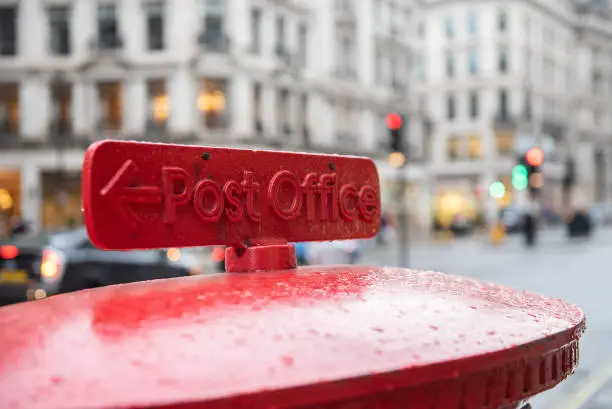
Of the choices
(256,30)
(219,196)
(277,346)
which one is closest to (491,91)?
(256,30)

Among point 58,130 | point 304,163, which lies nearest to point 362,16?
point 58,130

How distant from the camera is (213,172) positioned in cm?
178

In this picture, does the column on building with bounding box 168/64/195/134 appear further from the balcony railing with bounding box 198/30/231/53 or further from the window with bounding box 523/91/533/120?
the window with bounding box 523/91/533/120

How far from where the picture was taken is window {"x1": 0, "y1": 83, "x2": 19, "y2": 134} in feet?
100

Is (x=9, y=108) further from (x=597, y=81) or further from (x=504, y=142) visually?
(x=597, y=81)

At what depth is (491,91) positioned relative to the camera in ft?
193

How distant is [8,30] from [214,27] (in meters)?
8.55

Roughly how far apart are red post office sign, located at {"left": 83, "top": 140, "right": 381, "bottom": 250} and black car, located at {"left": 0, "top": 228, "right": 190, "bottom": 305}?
911 centimetres

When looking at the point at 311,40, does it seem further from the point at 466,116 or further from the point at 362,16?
the point at 466,116

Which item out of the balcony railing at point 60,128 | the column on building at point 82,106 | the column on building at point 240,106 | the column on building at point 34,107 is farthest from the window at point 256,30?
the column on building at point 34,107

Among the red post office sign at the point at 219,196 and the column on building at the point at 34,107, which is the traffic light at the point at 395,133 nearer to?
the red post office sign at the point at 219,196

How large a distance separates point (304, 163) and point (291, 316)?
0.69m

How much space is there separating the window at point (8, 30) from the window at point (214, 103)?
26.4ft

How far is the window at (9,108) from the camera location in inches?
1201
